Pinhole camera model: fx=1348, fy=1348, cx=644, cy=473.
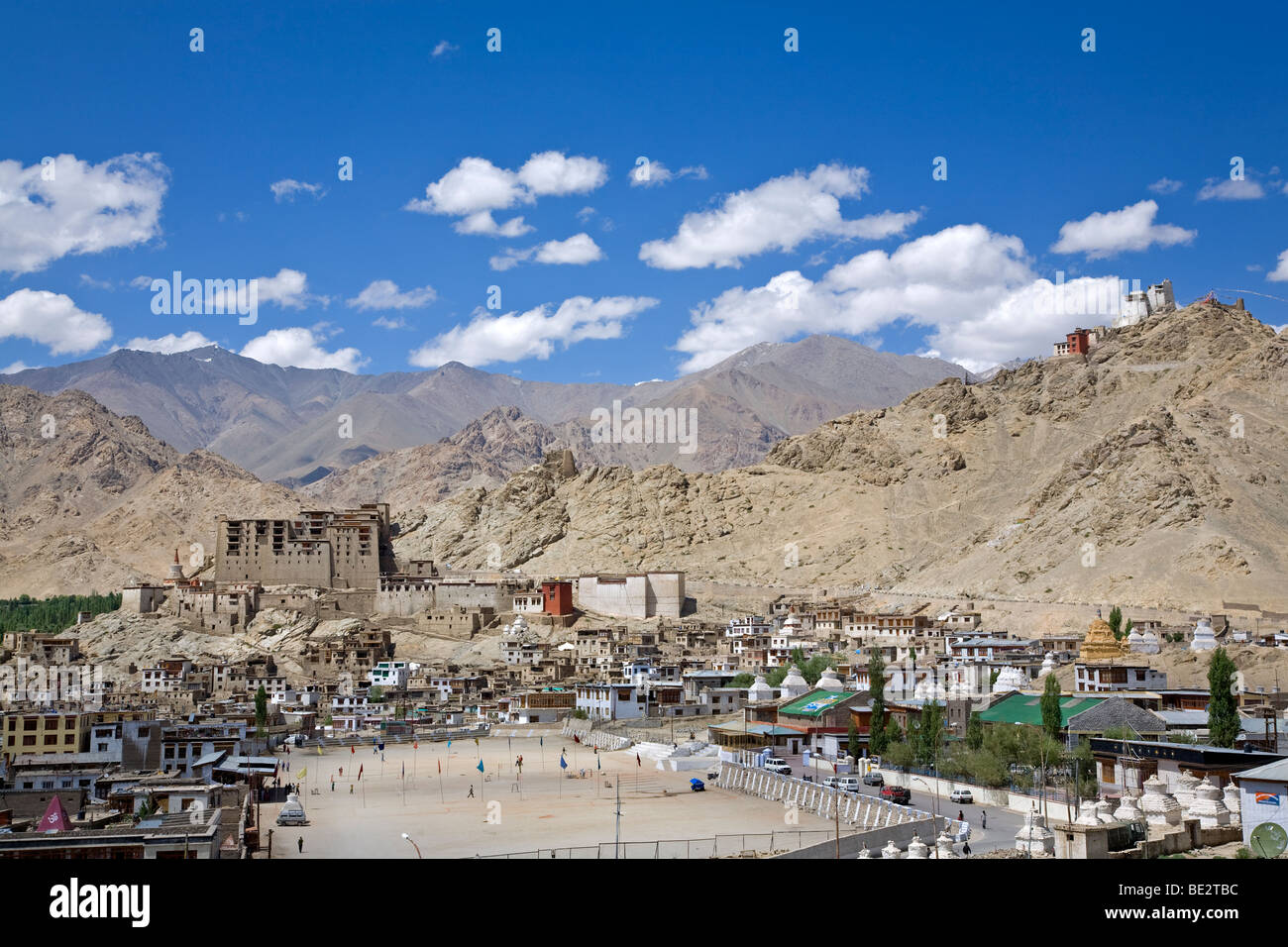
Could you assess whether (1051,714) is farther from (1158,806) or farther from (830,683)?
(830,683)

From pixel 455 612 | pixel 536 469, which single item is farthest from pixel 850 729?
pixel 536 469

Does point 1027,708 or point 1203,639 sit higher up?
point 1203,639

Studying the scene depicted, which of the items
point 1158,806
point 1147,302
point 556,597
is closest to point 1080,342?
point 1147,302

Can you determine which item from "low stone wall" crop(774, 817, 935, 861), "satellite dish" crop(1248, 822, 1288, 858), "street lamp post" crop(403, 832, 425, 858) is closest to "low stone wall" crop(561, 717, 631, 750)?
"street lamp post" crop(403, 832, 425, 858)

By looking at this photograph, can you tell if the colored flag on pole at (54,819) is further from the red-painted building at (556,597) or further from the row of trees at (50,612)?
the row of trees at (50,612)

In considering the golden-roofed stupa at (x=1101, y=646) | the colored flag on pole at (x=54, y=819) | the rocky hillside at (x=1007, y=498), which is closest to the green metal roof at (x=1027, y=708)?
the golden-roofed stupa at (x=1101, y=646)
